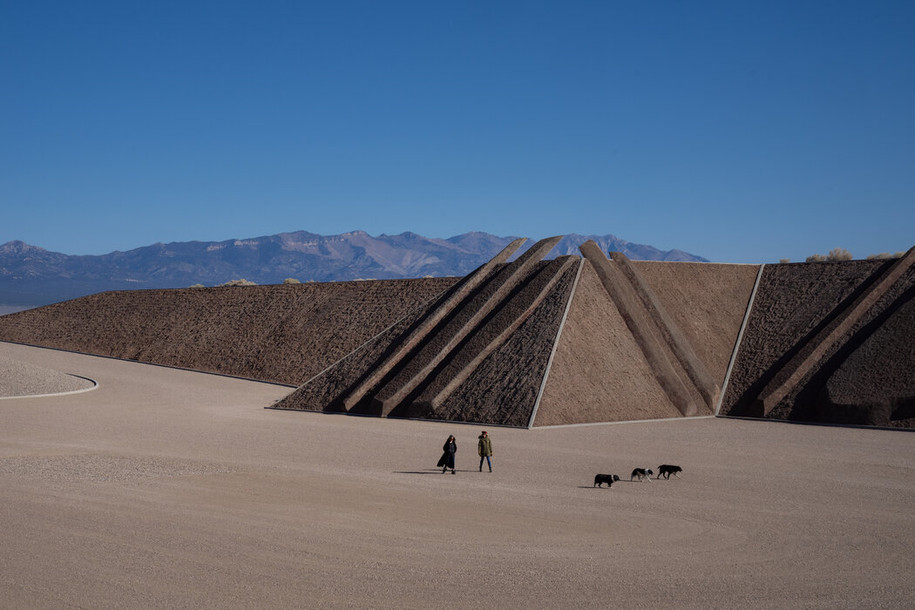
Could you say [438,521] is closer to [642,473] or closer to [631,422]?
[642,473]

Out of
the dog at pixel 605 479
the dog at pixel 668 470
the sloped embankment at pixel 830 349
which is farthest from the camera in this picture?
the sloped embankment at pixel 830 349

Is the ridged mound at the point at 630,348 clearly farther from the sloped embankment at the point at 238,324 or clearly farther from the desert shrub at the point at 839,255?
the desert shrub at the point at 839,255

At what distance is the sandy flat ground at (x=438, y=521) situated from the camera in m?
9.16

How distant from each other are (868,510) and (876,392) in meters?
15.4

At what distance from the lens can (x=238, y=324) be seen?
4909 cm

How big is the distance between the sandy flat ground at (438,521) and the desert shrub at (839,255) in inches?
1155

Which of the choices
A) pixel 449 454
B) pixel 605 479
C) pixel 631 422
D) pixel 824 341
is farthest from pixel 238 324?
pixel 605 479

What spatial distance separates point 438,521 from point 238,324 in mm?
38711

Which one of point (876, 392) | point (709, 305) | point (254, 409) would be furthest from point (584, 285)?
point (254, 409)

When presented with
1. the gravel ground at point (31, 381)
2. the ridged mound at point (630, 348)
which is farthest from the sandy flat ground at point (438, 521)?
the gravel ground at point (31, 381)

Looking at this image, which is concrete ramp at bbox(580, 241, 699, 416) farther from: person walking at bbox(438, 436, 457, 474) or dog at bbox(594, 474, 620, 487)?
dog at bbox(594, 474, 620, 487)

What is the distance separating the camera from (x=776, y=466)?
18469 mm

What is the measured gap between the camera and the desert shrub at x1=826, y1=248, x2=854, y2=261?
5035 centimetres

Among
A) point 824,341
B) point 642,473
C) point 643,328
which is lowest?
point 642,473
